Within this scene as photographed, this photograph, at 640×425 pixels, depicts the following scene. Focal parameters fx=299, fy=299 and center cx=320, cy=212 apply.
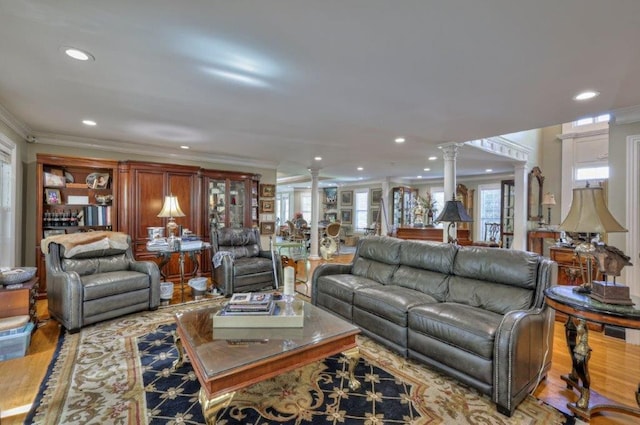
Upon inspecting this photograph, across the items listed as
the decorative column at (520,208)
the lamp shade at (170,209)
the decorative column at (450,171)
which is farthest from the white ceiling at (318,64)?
the decorative column at (520,208)

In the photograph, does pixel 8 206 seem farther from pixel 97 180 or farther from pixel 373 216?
pixel 373 216

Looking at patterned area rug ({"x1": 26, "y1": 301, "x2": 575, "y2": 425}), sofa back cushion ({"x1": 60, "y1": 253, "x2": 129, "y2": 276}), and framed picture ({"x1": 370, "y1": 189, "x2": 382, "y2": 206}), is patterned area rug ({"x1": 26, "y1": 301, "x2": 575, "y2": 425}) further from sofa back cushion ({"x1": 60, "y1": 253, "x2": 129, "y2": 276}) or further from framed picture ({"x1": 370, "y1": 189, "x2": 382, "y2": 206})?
framed picture ({"x1": 370, "y1": 189, "x2": 382, "y2": 206})

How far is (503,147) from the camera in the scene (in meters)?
5.46

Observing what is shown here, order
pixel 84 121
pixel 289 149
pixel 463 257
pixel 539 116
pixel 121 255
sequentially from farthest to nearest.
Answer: pixel 289 149 → pixel 121 255 → pixel 84 121 → pixel 539 116 → pixel 463 257

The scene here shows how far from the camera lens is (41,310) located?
12.3 ft

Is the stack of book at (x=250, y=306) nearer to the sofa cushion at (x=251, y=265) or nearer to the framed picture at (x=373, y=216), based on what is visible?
the sofa cushion at (x=251, y=265)

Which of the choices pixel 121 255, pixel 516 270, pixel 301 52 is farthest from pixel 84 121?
pixel 516 270

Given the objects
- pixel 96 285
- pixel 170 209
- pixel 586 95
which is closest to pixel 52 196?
pixel 170 209

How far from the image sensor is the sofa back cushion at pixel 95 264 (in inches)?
139

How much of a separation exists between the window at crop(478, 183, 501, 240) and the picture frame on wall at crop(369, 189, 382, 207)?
3.06 meters

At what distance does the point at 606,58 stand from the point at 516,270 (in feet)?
5.31

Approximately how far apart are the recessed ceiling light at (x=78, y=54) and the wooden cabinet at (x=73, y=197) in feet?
9.88

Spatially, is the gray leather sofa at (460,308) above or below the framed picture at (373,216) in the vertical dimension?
below

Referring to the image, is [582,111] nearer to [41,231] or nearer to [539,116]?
[539,116]
